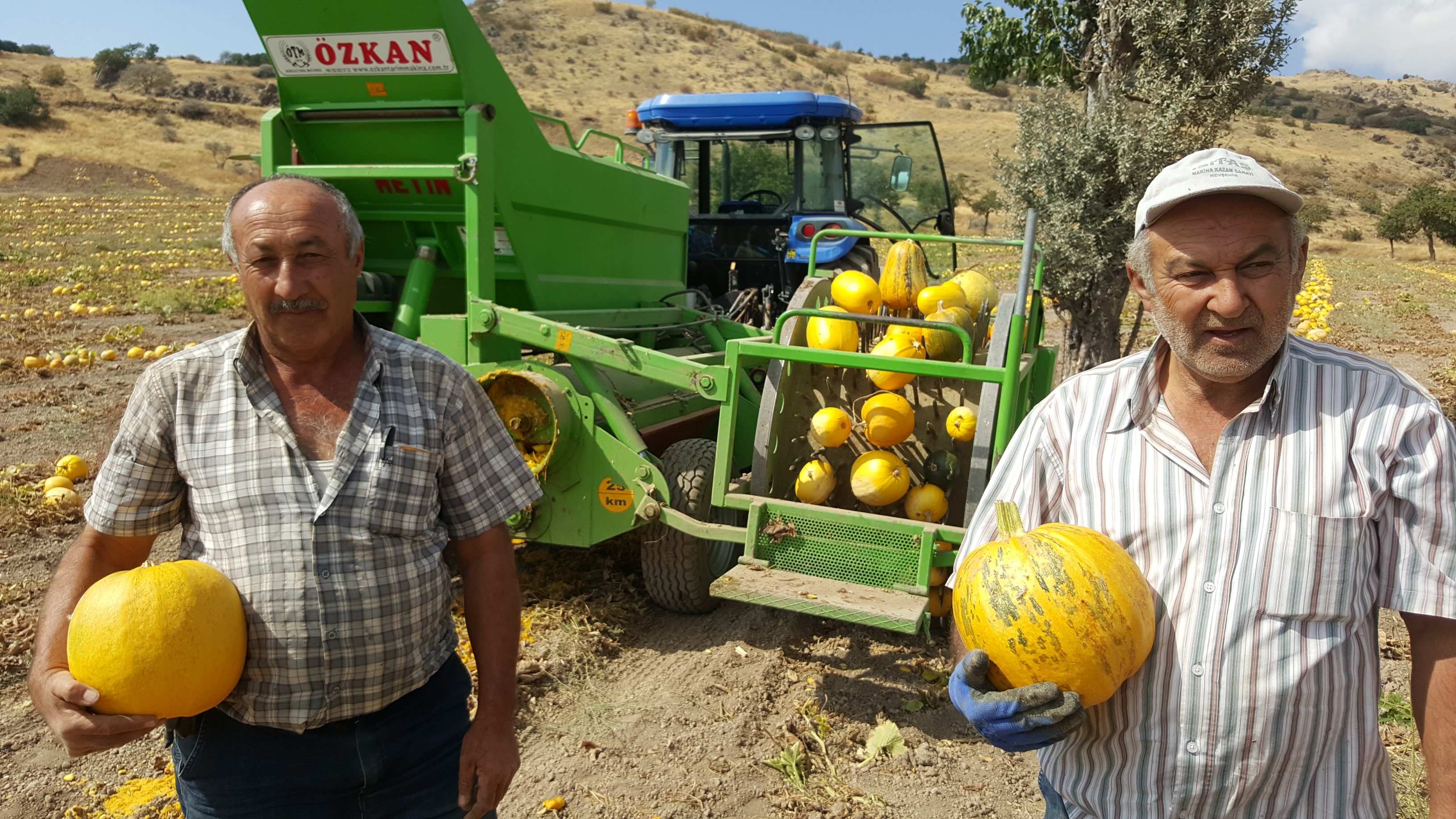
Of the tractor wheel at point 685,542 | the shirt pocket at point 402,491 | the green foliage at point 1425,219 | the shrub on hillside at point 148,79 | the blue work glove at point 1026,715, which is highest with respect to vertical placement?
the shrub on hillside at point 148,79

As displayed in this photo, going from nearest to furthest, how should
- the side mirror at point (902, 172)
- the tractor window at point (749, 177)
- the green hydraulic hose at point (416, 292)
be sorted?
the green hydraulic hose at point (416, 292), the side mirror at point (902, 172), the tractor window at point (749, 177)

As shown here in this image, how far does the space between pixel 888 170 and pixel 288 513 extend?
6.98 m

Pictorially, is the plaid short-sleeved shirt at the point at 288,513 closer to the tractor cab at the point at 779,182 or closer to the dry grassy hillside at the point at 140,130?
the tractor cab at the point at 779,182

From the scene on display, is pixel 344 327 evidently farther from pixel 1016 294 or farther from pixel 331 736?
pixel 1016 294

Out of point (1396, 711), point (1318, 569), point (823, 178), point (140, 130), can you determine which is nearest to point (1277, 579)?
point (1318, 569)

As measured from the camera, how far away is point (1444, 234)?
34219 mm

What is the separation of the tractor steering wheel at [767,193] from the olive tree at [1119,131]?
2.84 meters

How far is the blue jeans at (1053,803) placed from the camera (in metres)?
1.96

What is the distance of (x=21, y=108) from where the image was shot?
153ft

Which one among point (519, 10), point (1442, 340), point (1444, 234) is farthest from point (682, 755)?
point (519, 10)

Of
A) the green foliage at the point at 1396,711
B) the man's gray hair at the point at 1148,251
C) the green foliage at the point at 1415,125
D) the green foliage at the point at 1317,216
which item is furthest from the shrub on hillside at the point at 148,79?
the green foliage at the point at 1415,125

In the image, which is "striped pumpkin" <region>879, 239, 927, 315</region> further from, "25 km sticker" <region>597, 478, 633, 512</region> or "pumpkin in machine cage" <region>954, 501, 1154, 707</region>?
"pumpkin in machine cage" <region>954, 501, 1154, 707</region>

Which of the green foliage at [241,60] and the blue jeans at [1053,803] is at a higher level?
the green foliage at [241,60]

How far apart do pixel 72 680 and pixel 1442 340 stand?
17499mm
